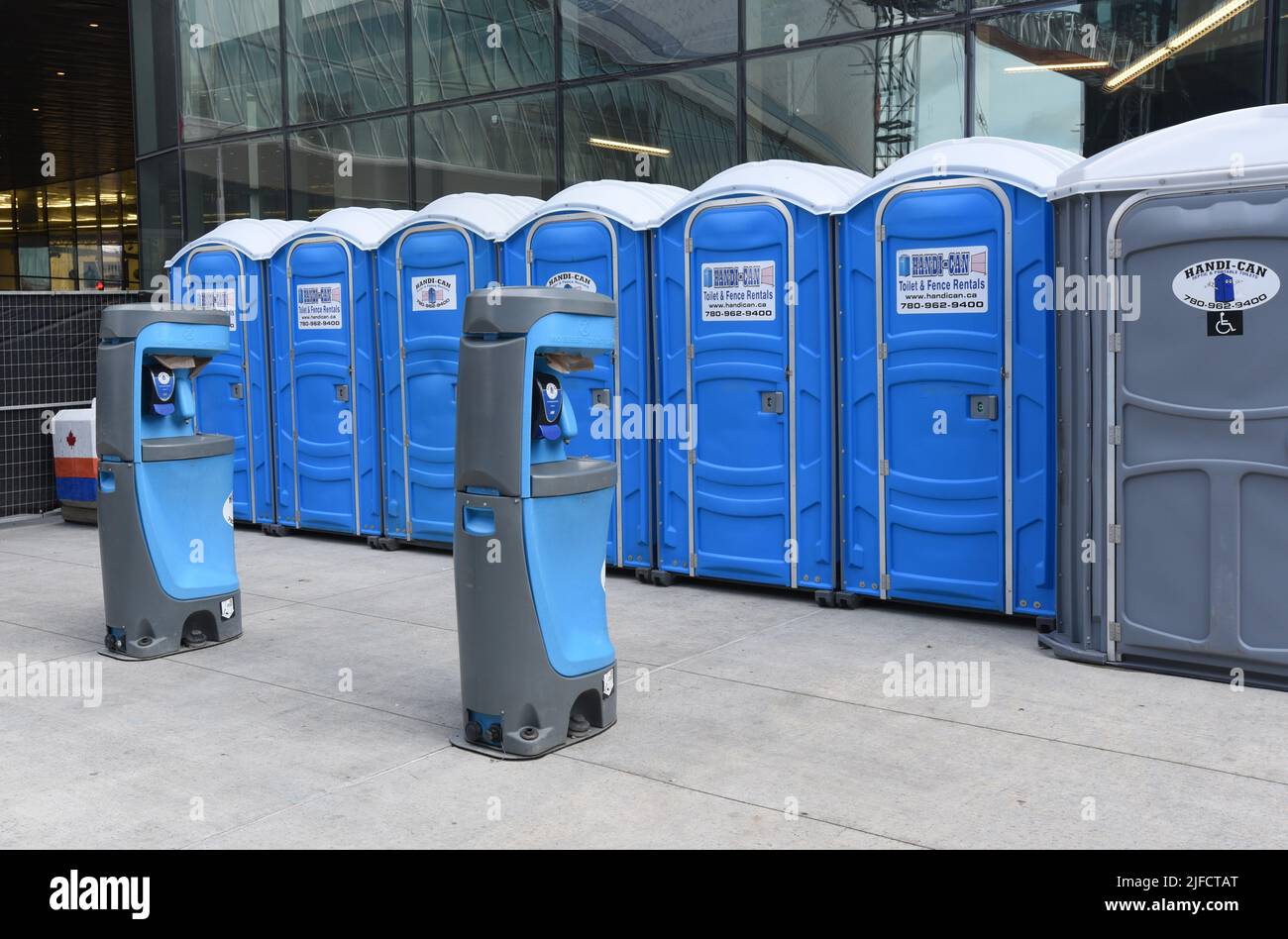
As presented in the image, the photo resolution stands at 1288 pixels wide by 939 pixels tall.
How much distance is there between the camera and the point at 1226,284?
5.05 meters

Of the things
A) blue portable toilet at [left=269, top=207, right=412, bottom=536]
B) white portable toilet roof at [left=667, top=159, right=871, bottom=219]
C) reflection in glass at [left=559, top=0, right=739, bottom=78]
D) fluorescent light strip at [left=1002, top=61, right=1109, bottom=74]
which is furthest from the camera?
reflection in glass at [left=559, top=0, right=739, bottom=78]

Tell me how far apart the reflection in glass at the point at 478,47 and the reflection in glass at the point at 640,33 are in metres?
0.28

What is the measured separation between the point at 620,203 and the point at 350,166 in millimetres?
5488

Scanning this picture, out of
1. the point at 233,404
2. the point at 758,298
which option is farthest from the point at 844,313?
the point at 233,404

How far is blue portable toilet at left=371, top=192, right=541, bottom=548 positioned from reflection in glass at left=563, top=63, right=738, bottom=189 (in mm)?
1536

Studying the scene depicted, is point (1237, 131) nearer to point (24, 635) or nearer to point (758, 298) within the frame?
point (758, 298)

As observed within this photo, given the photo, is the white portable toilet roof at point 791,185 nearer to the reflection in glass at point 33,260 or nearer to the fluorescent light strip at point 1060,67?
the fluorescent light strip at point 1060,67

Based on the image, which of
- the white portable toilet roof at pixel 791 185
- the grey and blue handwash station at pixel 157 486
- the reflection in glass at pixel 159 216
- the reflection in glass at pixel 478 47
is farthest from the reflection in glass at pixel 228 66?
the grey and blue handwash station at pixel 157 486

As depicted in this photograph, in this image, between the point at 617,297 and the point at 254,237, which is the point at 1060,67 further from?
the point at 254,237

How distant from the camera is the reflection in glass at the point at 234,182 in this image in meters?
12.7

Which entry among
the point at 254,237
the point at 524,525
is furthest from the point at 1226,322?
the point at 254,237

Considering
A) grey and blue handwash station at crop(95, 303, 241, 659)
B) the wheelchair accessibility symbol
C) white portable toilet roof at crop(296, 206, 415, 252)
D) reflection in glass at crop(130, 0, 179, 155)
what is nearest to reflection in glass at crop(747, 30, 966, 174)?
white portable toilet roof at crop(296, 206, 415, 252)

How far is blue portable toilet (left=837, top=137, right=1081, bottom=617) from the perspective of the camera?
604 centimetres

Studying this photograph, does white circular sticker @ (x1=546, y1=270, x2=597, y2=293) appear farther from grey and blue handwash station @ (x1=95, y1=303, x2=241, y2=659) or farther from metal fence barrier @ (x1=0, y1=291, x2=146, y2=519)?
metal fence barrier @ (x1=0, y1=291, x2=146, y2=519)
